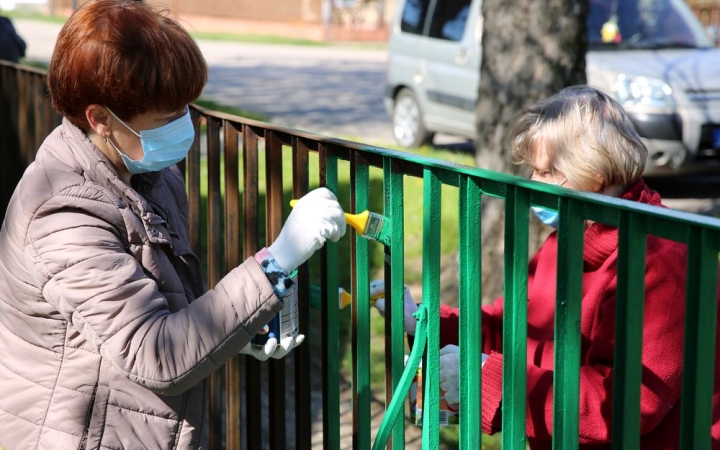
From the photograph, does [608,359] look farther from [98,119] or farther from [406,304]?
[98,119]

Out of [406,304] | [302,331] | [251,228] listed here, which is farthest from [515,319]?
[251,228]

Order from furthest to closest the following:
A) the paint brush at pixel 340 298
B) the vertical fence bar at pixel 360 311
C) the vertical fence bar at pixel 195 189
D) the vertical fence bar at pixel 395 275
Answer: the vertical fence bar at pixel 195 189 < the paint brush at pixel 340 298 < the vertical fence bar at pixel 360 311 < the vertical fence bar at pixel 395 275

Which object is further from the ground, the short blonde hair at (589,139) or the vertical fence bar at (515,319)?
the short blonde hair at (589,139)

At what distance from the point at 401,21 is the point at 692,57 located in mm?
3196

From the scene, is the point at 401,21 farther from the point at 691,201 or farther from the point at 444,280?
the point at 444,280

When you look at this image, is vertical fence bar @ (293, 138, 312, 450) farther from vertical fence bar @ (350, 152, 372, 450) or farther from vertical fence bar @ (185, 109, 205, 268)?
vertical fence bar @ (185, 109, 205, 268)

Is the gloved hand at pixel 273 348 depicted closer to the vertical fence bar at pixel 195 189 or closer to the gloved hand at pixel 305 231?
the gloved hand at pixel 305 231

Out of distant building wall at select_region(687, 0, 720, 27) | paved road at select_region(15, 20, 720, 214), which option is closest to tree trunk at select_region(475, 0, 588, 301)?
paved road at select_region(15, 20, 720, 214)

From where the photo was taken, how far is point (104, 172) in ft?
6.49

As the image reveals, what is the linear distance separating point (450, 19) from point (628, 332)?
8.25m

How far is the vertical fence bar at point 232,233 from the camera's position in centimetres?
284

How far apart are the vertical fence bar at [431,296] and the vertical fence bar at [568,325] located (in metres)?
0.40

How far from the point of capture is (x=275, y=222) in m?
2.63

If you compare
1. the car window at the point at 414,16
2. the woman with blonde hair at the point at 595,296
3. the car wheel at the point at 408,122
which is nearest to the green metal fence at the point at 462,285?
the woman with blonde hair at the point at 595,296
